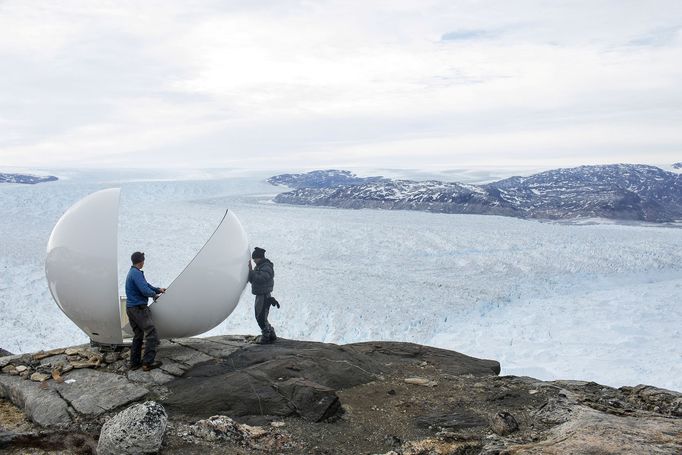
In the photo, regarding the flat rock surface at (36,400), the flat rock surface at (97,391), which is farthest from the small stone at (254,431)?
the flat rock surface at (36,400)

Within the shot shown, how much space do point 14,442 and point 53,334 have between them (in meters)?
10.4

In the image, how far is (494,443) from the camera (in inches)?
213

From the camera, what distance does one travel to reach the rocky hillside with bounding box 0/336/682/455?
532cm

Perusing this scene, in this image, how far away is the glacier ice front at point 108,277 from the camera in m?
7.51

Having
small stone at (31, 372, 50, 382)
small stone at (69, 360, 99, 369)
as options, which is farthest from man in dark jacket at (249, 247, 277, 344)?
small stone at (31, 372, 50, 382)

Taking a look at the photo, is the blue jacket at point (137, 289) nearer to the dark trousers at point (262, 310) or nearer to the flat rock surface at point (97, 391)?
the flat rock surface at point (97, 391)

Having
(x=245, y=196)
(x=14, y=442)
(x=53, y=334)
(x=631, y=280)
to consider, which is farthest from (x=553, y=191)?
(x=14, y=442)

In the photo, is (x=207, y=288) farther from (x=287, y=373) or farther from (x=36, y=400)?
(x=36, y=400)

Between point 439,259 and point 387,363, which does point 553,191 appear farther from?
point 387,363

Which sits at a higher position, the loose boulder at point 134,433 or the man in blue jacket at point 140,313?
the man in blue jacket at point 140,313

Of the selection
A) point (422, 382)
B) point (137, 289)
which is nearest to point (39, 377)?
point (137, 289)

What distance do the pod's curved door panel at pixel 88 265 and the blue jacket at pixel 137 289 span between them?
213 millimetres

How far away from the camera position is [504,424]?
5.94 metres

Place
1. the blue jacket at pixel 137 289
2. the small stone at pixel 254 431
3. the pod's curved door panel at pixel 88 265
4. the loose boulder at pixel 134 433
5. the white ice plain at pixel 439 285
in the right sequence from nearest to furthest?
1. the loose boulder at pixel 134 433
2. the small stone at pixel 254 431
3. the blue jacket at pixel 137 289
4. the pod's curved door panel at pixel 88 265
5. the white ice plain at pixel 439 285
